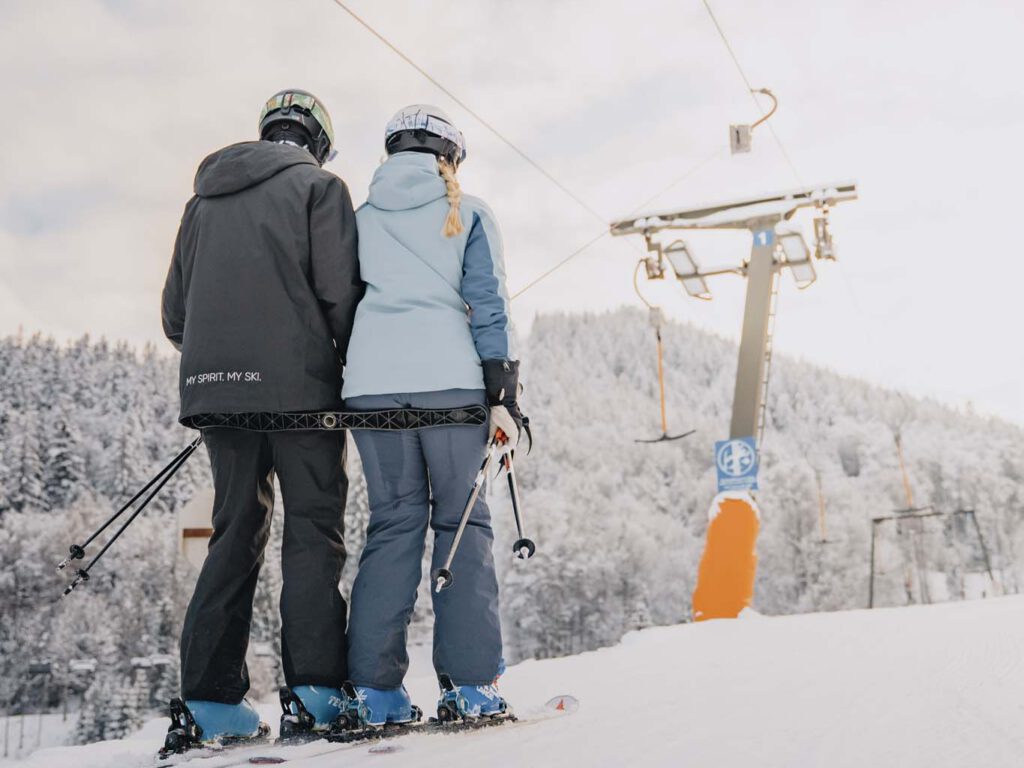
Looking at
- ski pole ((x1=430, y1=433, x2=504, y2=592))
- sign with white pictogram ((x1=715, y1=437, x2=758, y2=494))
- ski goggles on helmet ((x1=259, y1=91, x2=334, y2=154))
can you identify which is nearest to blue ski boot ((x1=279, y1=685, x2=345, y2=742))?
ski pole ((x1=430, y1=433, x2=504, y2=592))

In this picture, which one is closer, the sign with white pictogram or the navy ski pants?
the navy ski pants

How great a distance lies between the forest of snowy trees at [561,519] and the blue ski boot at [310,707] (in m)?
31.7

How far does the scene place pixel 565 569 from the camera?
63.5 metres

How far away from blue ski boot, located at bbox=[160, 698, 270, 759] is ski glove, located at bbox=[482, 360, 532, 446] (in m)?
0.98

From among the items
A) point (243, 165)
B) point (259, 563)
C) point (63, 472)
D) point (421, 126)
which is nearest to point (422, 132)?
point (421, 126)

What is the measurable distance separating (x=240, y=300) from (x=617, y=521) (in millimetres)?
71467

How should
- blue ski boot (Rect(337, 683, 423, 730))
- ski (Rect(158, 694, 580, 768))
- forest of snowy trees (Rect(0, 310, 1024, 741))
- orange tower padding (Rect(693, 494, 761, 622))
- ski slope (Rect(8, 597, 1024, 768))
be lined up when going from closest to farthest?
ski slope (Rect(8, 597, 1024, 768)) → ski (Rect(158, 694, 580, 768)) → blue ski boot (Rect(337, 683, 423, 730)) → orange tower padding (Rect(693, 494, 761, 622)) → forest of snowy trees (Rect(0, 310, 1024, 741))

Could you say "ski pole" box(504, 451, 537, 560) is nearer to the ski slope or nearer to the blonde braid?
the ski slope

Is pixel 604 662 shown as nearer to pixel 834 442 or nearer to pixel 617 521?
pixel 617 521

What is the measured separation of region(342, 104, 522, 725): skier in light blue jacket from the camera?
7.98 feet

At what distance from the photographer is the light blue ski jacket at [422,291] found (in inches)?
99.9

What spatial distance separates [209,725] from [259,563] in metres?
0.45

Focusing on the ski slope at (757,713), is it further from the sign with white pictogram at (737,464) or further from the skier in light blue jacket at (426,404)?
the sign with white pictogram at (737,464)

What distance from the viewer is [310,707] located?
240 centimetres
